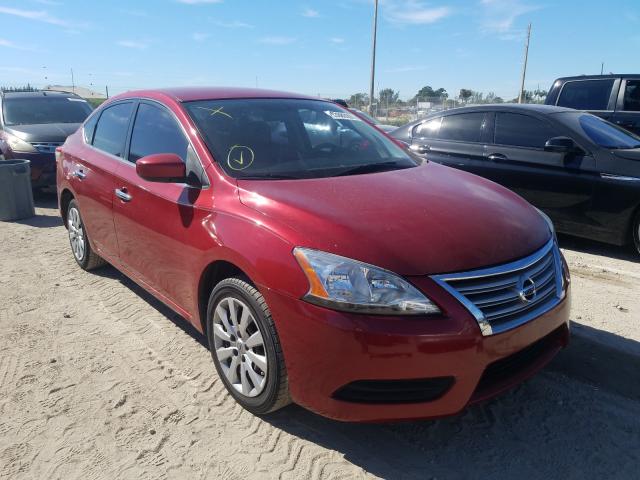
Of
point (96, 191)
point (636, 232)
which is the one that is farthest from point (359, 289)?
point (636, 232)

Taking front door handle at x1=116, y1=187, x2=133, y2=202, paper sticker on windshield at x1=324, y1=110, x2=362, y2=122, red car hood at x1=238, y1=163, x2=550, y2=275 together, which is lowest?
front door handle at x1=116, y1=187, x2=133, y2=202

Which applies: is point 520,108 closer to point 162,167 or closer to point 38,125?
point 162,167

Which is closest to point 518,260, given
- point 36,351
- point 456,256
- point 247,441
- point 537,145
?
point 456,256

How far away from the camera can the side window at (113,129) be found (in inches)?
159

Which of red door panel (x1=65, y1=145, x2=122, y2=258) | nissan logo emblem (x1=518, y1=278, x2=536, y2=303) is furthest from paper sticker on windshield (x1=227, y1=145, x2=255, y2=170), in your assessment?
nissan logo emblem (x1=518, y1=278, x2=536, y2=303)

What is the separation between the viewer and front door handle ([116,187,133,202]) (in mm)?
3635

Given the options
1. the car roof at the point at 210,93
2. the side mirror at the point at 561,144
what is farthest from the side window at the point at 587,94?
the car roof at the point at 210,93

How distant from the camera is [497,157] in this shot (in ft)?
20.0

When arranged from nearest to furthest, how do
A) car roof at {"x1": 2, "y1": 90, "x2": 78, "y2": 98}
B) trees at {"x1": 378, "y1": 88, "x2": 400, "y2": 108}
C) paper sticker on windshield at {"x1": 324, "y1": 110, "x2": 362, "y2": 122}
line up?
paper sticker on windshield at {"x1": 324, "y1": 110, "x2": 362, "y2": 122}, car roof at {"x1": 2, "y1": 90, "x2": 78, "y2": 98}, trees at {"x1": 378, "y1": 88, "x2": 400, "y2": 108}

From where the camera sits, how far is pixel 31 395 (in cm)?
299

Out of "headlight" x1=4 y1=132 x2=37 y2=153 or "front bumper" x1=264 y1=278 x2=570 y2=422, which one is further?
"headlight" x1=4 y1=132 x2=37 y2=153

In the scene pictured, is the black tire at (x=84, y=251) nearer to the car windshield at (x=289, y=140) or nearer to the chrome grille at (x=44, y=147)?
the car windshield at (x=289, y=140)

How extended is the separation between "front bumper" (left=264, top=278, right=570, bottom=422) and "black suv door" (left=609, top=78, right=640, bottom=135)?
689 cm

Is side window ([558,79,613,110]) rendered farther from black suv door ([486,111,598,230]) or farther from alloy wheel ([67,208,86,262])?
alloy wheel ([67,208,86,262])
